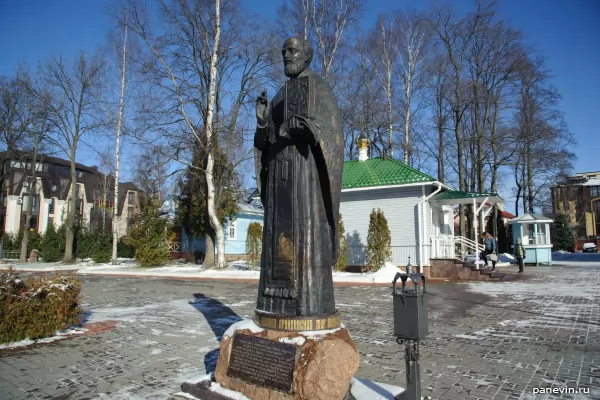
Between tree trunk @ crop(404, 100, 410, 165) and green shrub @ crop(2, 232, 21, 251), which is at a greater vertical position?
tree trunk @ crop(404, 100, 410, 165)

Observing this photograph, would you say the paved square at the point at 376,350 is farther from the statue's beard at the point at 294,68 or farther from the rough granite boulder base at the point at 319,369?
the statue's beard at the point at 294,68

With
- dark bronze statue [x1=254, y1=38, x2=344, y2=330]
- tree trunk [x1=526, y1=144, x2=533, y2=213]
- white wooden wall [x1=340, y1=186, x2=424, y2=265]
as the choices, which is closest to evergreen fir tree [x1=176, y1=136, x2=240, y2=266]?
white wooden wall [x1=340, y1=186, x2=424, y2=265]

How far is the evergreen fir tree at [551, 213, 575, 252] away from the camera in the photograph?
44906mm

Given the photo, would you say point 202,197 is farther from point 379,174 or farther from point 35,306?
point 35,306

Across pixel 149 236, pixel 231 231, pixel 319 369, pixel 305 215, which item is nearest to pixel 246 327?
pixel 319 369

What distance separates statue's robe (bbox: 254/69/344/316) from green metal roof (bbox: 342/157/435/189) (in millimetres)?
16471

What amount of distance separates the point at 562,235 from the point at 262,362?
51.1 metres

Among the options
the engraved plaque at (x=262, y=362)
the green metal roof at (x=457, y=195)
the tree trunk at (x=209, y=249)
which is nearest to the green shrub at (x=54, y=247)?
the tree trunk at (x=209, y=249)

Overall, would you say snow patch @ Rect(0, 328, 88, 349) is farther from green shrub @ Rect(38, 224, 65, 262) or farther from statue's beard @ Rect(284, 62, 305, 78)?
green shrub @ Rect(38, 224, 65, 262)

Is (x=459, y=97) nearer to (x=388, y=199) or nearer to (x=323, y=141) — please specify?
(x=388, y=199)

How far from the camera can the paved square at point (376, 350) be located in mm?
4641

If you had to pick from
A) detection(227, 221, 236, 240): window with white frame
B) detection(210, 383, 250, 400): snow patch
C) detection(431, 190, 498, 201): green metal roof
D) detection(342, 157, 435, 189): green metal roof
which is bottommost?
detection(210, 383, 250, 400): snow patch

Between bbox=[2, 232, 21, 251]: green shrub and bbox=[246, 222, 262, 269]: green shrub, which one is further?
bbox=[2, 232, 21, 251]: green shrub

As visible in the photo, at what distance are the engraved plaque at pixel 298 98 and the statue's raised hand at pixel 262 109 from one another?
272 millimetres
